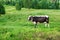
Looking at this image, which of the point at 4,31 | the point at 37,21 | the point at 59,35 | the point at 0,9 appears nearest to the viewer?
the point at 59,35

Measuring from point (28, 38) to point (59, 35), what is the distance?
2.17 meters

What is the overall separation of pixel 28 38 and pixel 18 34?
93cm

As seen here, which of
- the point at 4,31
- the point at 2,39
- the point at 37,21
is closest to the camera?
the point at 2,39

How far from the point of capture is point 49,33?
15680mm

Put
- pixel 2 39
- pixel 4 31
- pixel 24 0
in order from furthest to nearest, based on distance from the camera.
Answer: pixel 24 0 → pixel 4 31 → pixel 2 39

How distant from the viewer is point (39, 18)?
20.7m

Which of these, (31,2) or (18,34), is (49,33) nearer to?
(18,34)

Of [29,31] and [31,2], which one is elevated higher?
[29,31]

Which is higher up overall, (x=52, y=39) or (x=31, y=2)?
(x=52, y=39)

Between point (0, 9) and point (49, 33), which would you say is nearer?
point (49, 33)

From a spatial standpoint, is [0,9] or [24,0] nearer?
[0,9]

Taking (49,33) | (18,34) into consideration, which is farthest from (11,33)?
(49,33)

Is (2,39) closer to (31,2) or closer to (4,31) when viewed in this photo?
(4,31)

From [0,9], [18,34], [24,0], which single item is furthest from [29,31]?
[24,0]
